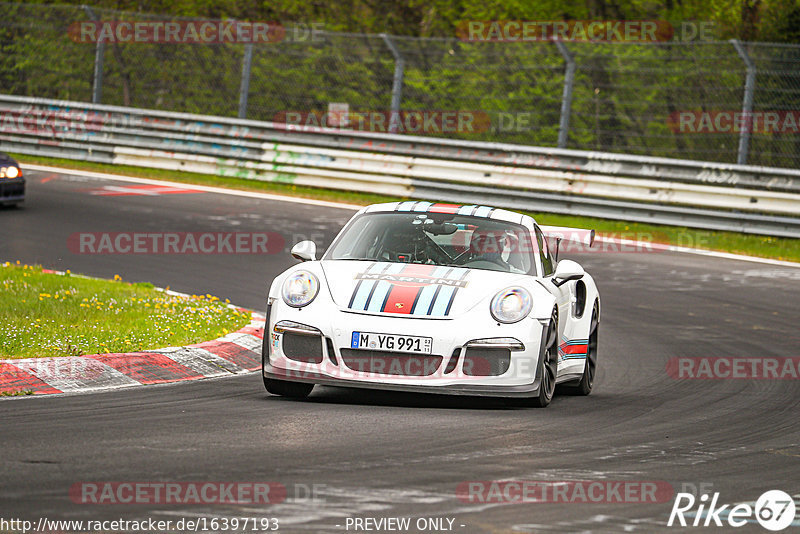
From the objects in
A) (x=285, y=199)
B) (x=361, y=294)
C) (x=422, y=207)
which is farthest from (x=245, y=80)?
(x=361, y=294)

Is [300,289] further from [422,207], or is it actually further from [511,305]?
[422,207]

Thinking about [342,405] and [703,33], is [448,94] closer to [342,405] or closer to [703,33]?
[703,33]

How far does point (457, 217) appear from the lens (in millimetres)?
9023

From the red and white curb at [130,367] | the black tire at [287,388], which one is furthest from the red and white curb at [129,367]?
the black tire at [287,388]

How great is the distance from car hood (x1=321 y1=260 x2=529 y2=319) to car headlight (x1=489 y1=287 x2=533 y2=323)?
0.23 ft

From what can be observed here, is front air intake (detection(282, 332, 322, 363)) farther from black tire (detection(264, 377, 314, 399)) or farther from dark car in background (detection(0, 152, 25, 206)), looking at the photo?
dark car in background (detection(0, 152, 25, 206))

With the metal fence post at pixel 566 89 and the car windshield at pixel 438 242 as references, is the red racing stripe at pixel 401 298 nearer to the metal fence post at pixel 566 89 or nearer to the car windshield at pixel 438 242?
the car windshield at pixel 438 242

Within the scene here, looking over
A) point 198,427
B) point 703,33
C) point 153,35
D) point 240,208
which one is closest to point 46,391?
point 198,427

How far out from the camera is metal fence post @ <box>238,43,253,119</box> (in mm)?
22016

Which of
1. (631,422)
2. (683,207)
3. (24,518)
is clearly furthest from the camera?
(683,207)

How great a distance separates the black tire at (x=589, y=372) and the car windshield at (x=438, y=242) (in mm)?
903

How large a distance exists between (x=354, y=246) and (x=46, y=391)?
2259 mm

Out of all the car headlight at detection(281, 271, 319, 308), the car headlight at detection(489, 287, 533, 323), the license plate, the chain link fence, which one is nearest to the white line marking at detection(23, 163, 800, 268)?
the chain link fence

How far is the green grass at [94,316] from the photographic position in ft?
28.9
